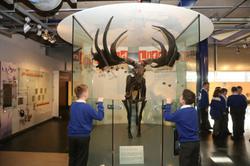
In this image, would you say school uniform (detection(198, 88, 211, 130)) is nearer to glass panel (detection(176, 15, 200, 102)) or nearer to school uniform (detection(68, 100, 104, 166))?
glass panel (detection(176, 15, 200, 102))

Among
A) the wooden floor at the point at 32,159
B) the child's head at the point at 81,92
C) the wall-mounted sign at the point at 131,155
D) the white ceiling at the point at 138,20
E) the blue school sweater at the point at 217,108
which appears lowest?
the wooden floor at the point at 32,159

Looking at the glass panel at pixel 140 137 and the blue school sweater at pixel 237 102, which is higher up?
the blue school sweater at pixel 237 102

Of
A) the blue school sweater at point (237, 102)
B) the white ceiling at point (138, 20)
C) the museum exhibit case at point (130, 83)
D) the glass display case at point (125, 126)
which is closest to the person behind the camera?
the white ceiling at point (138, 20)

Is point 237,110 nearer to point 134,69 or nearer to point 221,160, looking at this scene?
point 221,160

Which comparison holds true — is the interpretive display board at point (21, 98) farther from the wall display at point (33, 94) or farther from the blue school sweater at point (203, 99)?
the blue school sweater at point (203, 99)

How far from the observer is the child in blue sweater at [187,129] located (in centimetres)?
309

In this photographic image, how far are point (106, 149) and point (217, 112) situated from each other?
375cm

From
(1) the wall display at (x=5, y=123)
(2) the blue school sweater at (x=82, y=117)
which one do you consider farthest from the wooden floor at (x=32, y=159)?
(2) the blue school sweater at (x=82, y=117)

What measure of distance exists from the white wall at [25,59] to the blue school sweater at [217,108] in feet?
17.2

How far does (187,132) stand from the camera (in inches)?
122

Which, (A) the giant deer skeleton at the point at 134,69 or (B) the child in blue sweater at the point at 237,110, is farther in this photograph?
(B) the child in blue sweater at the point at 237,110

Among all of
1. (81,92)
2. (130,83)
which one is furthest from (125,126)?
(81,92)

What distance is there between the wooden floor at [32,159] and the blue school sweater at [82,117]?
56.2 inches

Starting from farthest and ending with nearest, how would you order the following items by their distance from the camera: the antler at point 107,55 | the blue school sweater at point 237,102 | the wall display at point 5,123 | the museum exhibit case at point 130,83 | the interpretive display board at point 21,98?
the blue school sweater at point 237,102
the interpretive display board at point 21,98
the wall display at point 5,123
the antler at point 107,55
the museum exhibit case at point 130,83
